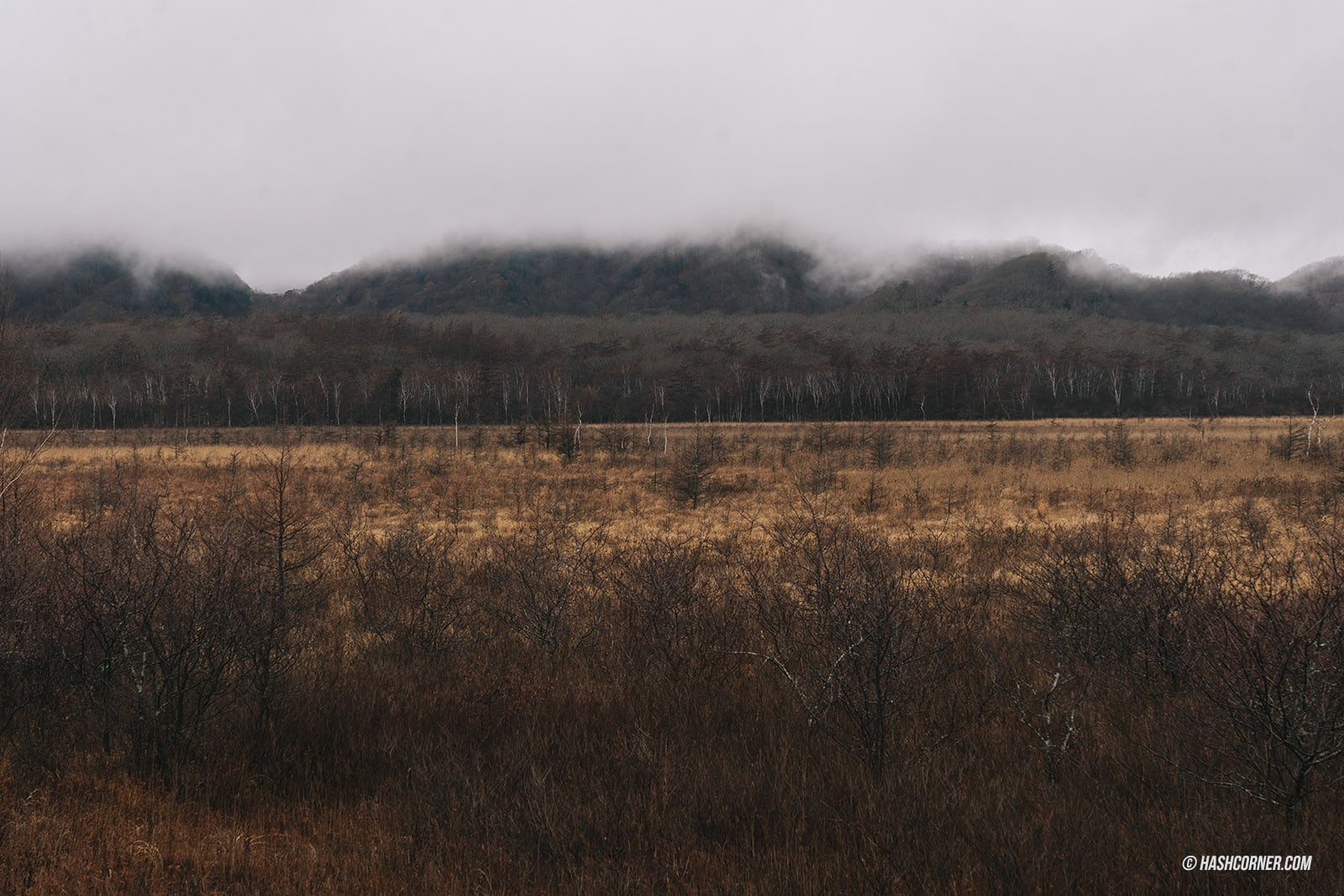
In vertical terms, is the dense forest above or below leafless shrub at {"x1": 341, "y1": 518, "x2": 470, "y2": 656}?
above

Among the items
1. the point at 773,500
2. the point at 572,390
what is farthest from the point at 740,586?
the point at 572,390

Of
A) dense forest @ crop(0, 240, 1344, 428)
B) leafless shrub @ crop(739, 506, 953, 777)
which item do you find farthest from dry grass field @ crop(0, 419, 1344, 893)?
dense forest @ crop(0, 240, 1344, 428)

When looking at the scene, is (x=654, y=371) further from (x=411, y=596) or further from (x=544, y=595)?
(x=544, y=595)

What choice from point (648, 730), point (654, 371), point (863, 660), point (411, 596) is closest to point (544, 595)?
point (411, 596)

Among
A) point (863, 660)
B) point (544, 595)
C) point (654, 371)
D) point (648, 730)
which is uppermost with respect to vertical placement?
point (654, 371)

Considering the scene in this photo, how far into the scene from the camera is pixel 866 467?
1062 inches

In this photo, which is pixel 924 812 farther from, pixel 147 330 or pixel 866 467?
pixel 147 330

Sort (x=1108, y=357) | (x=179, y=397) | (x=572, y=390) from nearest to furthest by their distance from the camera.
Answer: (x=179, y=397), (x=572, y=390), (x=1108, y=357)

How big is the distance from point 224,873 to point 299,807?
63 cm

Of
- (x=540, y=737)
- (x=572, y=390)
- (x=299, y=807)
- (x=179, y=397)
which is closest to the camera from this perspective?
(x=299, y=807)

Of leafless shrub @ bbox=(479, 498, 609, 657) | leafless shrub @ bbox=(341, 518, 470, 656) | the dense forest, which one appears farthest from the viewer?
the dense forest

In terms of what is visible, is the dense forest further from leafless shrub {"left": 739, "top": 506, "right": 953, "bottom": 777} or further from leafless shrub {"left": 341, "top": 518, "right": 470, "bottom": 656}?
leafless shrub {"left": 739, "top": 506, "right": 953, "bottom": 777}

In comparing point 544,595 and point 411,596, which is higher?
point 544,595

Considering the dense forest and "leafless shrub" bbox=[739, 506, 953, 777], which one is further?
the dense forest
